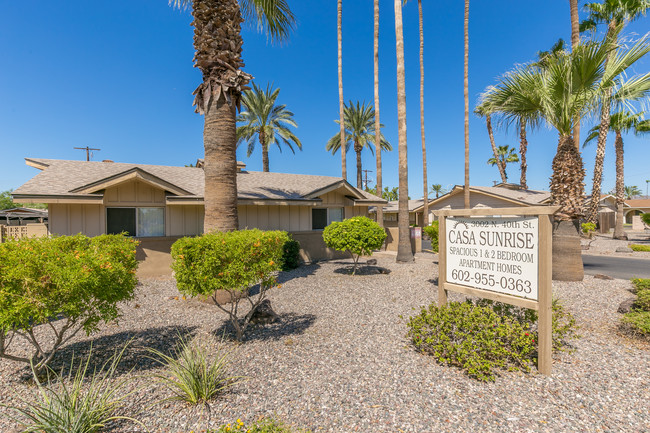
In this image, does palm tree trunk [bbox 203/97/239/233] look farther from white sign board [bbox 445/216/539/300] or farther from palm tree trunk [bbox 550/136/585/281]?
palm tree trunk [bbox 550/136/585/281]

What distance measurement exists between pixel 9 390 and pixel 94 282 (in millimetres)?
1974

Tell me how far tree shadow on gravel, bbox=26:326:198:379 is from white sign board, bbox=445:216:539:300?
16.3 ft

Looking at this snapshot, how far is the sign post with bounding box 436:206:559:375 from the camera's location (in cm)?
399

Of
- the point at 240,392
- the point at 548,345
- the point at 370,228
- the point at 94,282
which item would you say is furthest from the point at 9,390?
the point at 370,228

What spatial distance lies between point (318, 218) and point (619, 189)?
25.4m

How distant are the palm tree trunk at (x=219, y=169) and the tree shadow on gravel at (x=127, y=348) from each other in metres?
2.95

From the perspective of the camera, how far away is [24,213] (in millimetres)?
25047

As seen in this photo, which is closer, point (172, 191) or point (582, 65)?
point (582, 65)

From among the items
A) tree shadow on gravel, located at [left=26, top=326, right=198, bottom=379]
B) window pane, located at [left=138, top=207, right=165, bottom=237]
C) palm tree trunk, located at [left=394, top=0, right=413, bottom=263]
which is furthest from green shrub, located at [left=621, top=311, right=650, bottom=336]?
window pane, located at [left=138, top=207, right=165, bottom=237]

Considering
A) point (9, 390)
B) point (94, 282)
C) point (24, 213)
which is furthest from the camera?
point (24, 213)

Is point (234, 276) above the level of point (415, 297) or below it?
above

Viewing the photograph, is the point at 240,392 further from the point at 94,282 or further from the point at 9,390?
the point at 9,390

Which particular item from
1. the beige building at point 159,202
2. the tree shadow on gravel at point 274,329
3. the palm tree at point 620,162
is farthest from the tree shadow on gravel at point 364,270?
the palm tree at point 620,162

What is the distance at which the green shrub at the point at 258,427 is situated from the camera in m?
2.80
